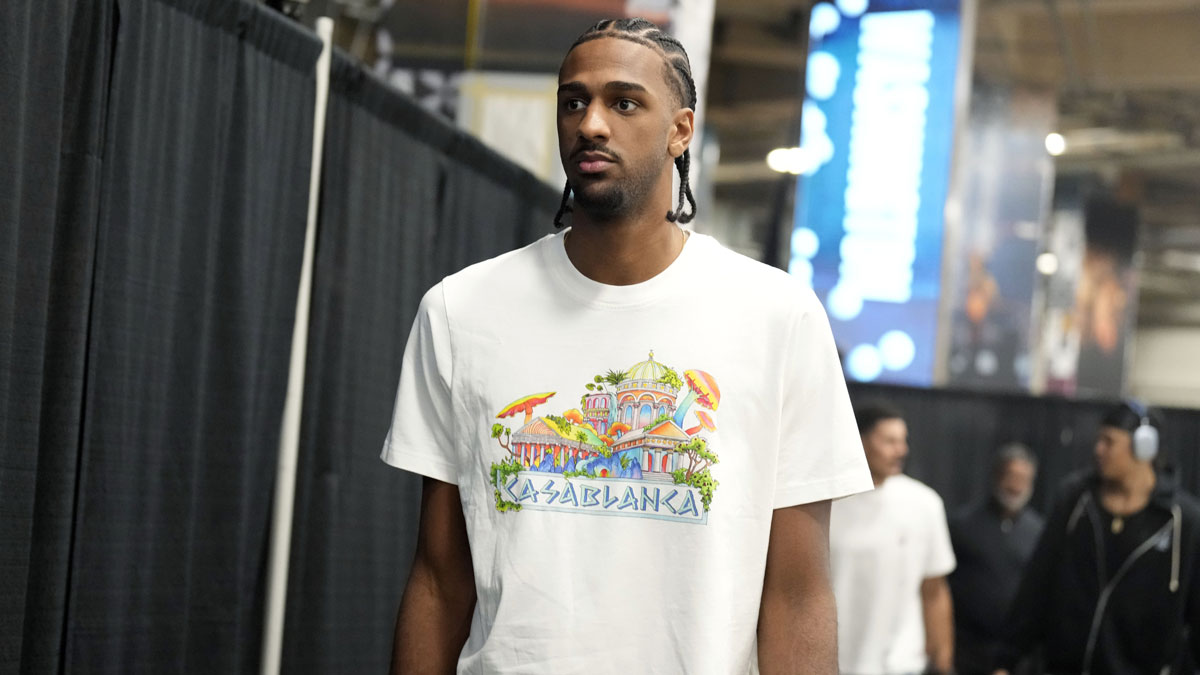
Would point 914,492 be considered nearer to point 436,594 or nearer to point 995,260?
point 436,594

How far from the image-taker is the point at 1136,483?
5.63 metres

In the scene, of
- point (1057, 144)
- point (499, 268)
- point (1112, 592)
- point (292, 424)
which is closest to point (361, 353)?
point (292, 424)

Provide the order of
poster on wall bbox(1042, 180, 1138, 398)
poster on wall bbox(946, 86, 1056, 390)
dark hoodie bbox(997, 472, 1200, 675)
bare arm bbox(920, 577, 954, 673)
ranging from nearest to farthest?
dark hoodie bbox(997, 472, 1200, 675) < bare arm bbox(920, 577, 954, 673) < poster on wall bbox(946, 86, 1056, 390) < poster on wall bbox(1042, 180, 1138, 398)

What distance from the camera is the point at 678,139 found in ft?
6.41

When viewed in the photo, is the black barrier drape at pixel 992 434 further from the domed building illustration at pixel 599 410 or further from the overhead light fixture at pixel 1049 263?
the domed building illustration at pixel 599 410

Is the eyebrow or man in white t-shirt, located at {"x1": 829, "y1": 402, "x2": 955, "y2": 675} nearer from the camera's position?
the eyebrow

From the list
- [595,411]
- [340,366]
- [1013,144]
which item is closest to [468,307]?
[595,411]

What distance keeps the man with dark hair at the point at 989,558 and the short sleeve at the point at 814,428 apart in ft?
20.5

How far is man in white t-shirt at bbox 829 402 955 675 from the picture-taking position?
5684mm

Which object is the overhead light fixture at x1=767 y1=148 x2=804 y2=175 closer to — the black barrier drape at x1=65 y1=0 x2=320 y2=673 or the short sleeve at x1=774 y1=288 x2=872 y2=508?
Answer: the black barrier drape at x1=65 y1=0 x2=320 y2=673

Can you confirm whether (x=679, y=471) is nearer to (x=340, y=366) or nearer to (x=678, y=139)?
(x=678, y=139)

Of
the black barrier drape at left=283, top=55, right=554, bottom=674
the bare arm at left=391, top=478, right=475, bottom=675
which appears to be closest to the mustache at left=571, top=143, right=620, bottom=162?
the bare arm at left=391, top=478, right=475, bottom=675

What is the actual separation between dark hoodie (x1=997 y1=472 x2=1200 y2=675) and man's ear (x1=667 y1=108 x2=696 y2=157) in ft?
13.4

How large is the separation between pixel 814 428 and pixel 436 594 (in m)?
0.56
